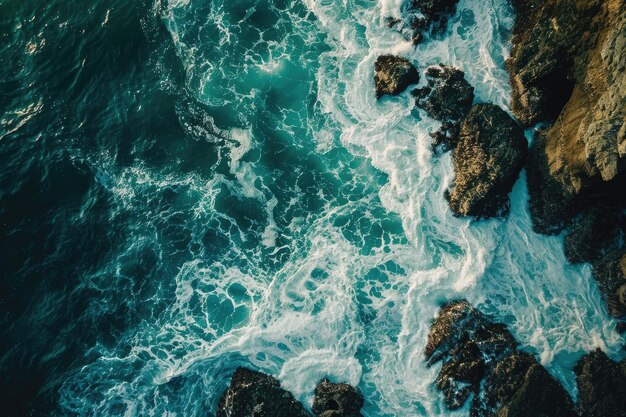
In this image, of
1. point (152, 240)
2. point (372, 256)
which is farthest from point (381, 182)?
point (152, 240)

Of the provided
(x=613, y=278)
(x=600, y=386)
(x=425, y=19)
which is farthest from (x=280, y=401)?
(x=425, y=19)

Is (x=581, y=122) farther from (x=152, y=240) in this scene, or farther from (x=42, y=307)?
(x=42, y=307)

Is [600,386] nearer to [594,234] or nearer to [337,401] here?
[594,234]

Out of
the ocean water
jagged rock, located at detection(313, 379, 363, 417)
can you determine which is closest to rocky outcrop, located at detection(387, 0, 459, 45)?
the ocean water

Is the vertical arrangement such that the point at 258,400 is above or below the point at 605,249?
below

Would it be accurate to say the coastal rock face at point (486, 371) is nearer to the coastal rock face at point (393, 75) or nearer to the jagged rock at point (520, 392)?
the jagged rock at point (520, 392)

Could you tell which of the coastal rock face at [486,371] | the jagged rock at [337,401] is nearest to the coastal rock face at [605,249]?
the coastal rock face at [486,371]

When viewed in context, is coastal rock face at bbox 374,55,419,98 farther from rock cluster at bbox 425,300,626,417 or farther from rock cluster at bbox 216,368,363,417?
rock cluster at bbox 216,368,363,417
